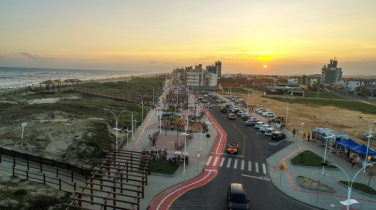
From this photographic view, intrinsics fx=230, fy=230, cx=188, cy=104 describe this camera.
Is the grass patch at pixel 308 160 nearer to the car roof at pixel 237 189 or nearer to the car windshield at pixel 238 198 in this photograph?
the car roof at pixel 237 189

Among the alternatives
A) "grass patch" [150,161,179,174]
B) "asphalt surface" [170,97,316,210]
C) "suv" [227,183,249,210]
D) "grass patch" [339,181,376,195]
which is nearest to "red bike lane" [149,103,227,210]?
"asphalt surface" [170,97,316,210]

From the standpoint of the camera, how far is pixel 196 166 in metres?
22.5

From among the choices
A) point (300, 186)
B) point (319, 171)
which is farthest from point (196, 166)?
point (319, 171)

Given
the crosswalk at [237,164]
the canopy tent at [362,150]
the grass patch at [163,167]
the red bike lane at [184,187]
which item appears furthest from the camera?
the canopy tent at [362,150]

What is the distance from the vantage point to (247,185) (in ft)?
61.7

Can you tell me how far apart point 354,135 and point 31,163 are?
44.8 meters

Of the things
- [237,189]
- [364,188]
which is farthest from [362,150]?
[237,189]

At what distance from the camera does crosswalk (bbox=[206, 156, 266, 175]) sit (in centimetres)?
2231

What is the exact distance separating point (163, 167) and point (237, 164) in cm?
753

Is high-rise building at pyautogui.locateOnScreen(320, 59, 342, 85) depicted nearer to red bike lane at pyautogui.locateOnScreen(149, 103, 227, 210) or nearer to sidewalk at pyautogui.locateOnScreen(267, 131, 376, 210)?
sidewalk at pyautogui.locateOnScreen(267, 131, 376, 210)

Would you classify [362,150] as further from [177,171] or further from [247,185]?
[177,171]

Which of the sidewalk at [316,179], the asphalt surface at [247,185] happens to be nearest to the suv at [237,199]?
the asphalt surface at [247,185]

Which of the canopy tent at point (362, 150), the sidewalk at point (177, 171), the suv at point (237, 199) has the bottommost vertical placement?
the sidewalk at point (177, 171)

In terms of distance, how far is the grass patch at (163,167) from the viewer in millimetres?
20745
